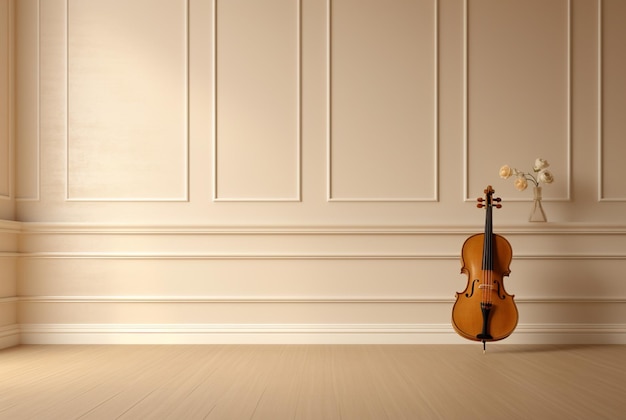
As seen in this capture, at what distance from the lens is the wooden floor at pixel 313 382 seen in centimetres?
261

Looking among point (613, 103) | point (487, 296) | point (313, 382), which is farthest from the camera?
point (613, 103)

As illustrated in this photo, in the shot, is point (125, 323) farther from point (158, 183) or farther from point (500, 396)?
point (500, 396)

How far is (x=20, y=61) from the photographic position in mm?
4625

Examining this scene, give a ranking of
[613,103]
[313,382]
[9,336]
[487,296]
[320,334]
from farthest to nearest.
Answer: [613,103] < [320,334] < [9,336] < [487,296] < [313,382]

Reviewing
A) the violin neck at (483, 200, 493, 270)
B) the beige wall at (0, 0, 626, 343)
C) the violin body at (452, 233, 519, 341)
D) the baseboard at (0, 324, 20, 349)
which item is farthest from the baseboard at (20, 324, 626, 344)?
the violin neck at (483, 200, 493, 270)

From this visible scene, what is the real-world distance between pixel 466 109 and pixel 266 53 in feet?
4.90

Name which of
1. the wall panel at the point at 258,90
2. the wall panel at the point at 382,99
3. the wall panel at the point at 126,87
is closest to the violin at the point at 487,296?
the wall panel at the point at 382,99

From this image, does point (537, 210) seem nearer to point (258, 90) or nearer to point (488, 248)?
point (488, 248)

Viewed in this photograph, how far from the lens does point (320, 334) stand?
4.45 m

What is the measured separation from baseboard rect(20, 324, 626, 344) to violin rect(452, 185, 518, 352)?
525mm

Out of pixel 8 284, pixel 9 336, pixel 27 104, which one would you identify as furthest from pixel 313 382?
pixel 27 104

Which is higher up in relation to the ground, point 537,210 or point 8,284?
point 537,210

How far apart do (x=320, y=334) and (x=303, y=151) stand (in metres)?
1.31

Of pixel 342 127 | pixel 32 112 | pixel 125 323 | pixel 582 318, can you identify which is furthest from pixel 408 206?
pixel 32 112
